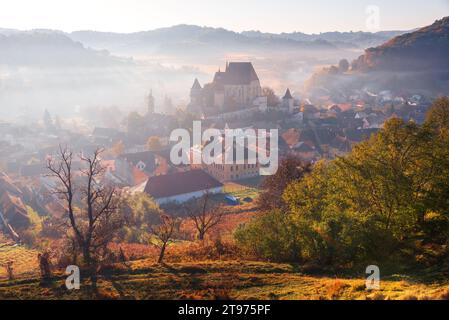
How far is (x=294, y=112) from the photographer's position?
77688 mm

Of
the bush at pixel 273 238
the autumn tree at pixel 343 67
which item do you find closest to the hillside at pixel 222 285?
the bush at pixel 273 238

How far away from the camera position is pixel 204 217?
24.7 meters

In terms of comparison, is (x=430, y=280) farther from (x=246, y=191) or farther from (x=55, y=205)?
(x=55, y=205)

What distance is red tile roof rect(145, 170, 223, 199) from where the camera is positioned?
40000 mm

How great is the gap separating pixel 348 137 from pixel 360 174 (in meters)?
52.6

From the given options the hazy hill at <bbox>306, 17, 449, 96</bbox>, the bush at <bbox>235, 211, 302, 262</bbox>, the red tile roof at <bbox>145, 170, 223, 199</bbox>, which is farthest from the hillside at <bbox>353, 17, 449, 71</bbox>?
the bush at <bbox>235, 211, 302, 262</bbox>

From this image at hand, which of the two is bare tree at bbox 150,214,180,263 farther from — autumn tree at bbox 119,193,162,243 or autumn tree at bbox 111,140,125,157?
autumn tree at bbox 111,140,125,157

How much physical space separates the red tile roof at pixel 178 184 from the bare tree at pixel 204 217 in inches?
69.7

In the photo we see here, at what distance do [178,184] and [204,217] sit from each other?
17041 millimetres

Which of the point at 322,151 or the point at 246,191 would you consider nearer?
the point at 246,191

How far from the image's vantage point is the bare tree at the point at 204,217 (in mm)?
24578

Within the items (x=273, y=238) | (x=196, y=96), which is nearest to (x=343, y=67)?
(x=196, y=96)

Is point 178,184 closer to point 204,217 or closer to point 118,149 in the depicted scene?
point 204,217
